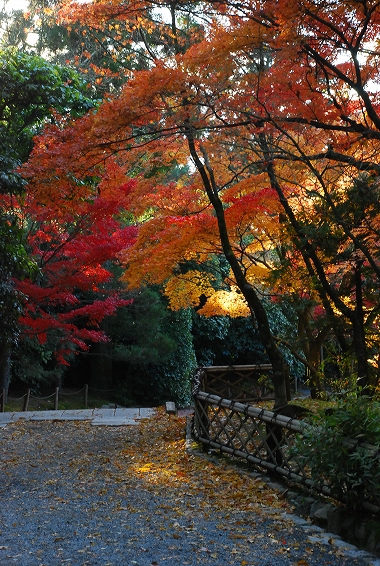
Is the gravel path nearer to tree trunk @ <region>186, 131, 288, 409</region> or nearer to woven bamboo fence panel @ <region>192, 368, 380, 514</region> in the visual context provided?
woven bamboo fence panel @ <region>192, 368, 380, 514</region>

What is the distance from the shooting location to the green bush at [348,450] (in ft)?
14.8

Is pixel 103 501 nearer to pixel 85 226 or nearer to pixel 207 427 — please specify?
pixel 207 427

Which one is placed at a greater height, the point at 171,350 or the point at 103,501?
the point at 171,350

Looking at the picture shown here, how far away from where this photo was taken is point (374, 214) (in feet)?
25.1

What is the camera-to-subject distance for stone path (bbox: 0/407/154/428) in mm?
12367

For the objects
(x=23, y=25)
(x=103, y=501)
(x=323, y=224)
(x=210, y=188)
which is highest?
(x=23, y=25)

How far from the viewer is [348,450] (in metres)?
4.71

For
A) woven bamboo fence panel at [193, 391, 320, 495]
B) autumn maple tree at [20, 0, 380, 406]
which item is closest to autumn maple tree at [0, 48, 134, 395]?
autumn maple tree at [20, 0, 380, 406]

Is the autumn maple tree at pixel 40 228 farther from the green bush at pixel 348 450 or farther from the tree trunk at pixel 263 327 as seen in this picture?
the green bush at pixel 348 450

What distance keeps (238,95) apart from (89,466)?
5420mm

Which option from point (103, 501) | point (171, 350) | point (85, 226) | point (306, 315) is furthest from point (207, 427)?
point (171, 350)

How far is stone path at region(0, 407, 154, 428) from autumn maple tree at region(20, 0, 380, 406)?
4.16 metres

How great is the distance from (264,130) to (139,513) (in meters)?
5.68

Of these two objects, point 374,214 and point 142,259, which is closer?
Result: point 374,214
